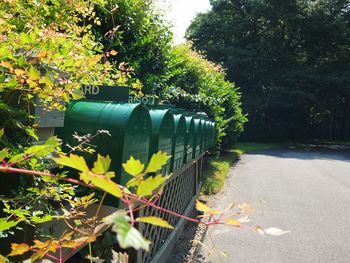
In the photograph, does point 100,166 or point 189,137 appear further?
point 189,137

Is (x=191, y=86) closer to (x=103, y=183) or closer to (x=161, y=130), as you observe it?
(x=161, y=130)

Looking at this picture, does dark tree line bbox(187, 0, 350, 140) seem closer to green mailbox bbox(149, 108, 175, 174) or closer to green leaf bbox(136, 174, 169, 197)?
green mailbox bbox(149, 108, 175, 174)

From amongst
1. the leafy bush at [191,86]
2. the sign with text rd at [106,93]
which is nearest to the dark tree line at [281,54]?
the leafy bush at [191,86]

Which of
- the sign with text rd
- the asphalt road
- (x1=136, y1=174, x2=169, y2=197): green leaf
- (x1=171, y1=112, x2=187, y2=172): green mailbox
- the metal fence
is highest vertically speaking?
the sign with text rd

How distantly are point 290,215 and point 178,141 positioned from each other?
16.8ft

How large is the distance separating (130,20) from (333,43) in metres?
33.0

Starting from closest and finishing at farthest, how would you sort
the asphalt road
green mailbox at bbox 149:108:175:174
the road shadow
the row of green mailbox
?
the row of green mailbox < green mailbox at bbox 149:108:175:174 < the asphalt road < the road shadow

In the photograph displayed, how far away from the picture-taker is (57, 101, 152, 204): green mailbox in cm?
261

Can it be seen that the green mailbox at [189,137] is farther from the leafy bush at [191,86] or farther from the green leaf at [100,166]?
the green leaf at [100,166]

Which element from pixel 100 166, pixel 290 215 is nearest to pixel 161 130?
pixel 100 166

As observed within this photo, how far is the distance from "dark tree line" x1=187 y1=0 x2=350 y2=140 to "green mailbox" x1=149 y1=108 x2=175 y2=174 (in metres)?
30.1

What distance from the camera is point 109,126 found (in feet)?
8.57

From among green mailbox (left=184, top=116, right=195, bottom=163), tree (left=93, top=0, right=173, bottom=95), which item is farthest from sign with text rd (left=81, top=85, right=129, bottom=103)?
green mailbox (left=184, top=116, right=195, bottom=163)

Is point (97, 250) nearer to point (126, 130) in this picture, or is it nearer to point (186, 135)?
A: point (126, 130)
